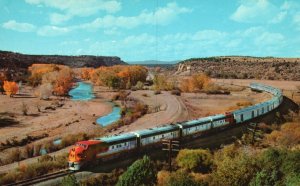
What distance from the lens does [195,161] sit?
120 feet

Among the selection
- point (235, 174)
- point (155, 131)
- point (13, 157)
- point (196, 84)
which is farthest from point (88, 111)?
point (235, 174)

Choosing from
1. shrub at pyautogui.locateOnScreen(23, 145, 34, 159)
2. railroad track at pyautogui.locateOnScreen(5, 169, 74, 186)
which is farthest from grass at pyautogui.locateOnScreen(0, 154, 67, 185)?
shrub at pyautogui.locateOnScreen(23, 145, 34, 159)

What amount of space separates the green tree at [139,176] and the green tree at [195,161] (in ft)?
26.9

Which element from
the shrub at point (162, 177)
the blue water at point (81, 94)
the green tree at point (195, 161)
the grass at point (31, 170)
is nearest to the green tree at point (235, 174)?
the shrub at point (162, 177)

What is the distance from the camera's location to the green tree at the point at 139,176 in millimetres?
26078

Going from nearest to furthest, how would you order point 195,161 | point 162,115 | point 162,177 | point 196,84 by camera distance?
1. point 162,177
2. point 195,161
3. point 162,115
4. point 196,84

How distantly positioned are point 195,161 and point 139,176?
10.7 meters

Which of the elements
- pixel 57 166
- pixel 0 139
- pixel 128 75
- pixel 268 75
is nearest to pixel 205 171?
pixel 57 166

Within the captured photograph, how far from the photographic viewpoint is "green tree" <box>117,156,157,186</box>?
26078 millimetres

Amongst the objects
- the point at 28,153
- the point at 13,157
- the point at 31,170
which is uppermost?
the point at 31,170

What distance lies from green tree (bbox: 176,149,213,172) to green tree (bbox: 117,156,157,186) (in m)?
8.20

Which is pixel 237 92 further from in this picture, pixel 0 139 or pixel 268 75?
pixel 0 139

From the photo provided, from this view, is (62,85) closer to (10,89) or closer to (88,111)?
(10,89)

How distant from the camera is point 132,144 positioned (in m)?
39.0
